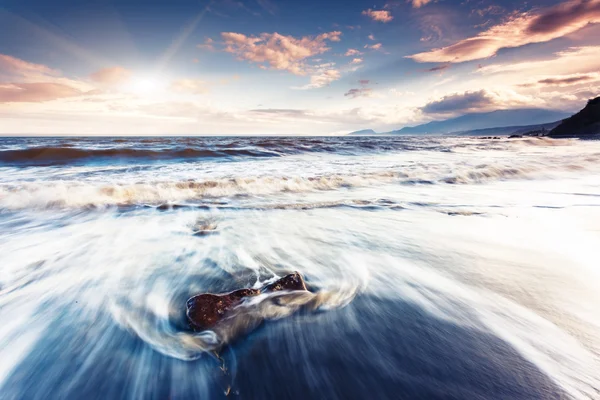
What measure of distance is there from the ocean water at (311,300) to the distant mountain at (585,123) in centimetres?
5843

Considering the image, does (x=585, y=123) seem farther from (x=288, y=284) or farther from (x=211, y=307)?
(x=211, y=307)

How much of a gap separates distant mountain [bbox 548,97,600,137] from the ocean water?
2301 inches

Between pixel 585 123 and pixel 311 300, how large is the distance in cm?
6874

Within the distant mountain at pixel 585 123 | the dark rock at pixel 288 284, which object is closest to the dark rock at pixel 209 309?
the dark rock at pixel 288 284

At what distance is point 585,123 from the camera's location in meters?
47.5

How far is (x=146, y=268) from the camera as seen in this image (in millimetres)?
3646

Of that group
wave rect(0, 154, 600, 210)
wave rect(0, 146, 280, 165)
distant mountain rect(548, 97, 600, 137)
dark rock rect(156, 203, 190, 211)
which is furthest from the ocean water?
distant mountain rect(548, 97, 600, 137)

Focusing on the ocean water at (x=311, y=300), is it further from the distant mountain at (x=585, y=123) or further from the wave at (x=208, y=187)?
the distant mountain at (x=585, y=123)

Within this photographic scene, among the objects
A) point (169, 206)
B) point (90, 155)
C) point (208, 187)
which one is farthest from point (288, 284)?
point (90, 155)

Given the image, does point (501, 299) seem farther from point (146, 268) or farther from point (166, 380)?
point (146, 268)

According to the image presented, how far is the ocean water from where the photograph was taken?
6.17 feet

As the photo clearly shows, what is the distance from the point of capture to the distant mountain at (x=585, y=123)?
45.5m

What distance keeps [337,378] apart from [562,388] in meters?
1.47

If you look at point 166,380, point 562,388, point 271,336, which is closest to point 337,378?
point 271,336
